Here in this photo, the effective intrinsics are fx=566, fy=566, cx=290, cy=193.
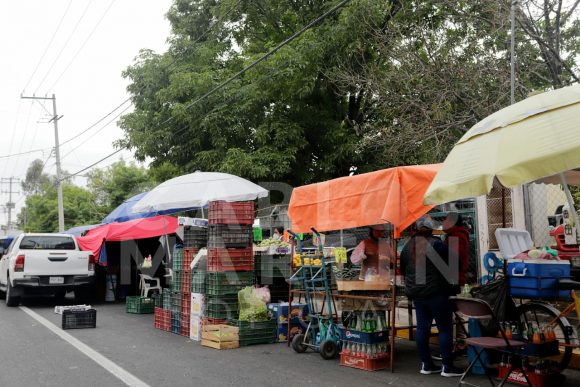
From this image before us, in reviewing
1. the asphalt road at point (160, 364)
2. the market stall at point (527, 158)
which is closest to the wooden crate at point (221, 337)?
the asphalt road at point (160, 364)

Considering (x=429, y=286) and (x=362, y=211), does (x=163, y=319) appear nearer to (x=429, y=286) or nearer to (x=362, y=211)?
(x=362, y=211)

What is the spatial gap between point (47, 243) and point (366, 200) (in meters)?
11.8

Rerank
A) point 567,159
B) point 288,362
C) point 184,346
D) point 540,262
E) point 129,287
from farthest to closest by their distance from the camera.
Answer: point 129,287 → point 184,346 → point 288,362 → point 540,262 → point 567,159

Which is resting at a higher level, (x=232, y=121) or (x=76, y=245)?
(x=232, y=121)

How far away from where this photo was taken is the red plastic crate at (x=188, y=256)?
1073 cm

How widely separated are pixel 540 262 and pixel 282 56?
40.5ft

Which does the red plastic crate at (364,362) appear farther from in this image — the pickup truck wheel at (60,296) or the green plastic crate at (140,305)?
the pickup truck wheel at (60,296)

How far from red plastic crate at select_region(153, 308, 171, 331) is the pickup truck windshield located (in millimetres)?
6031

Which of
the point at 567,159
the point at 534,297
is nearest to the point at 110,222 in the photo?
the point at 534,297

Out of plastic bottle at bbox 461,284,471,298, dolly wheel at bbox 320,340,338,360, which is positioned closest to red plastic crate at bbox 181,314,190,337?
dolly wheel at bbox 320,340,338,360

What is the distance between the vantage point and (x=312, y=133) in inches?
770

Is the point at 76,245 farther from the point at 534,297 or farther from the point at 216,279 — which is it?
the point at 534,297

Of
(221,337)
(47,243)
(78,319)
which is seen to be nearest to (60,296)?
(47,243)

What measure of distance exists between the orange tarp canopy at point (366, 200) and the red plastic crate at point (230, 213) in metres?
1.42
